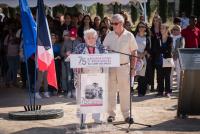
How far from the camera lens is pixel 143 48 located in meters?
14.2

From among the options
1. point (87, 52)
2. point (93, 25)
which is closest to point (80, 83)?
point (87, 52)

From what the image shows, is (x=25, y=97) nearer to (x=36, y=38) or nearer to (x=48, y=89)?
(x=48, y=89)

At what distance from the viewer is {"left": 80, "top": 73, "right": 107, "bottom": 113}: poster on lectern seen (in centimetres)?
983

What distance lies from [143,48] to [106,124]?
4.39 meters

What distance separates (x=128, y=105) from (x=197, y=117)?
5.55 ft

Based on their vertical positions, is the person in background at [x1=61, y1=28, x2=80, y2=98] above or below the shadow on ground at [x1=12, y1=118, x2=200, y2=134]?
above

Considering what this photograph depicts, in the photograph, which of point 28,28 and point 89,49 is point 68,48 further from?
point 89,49

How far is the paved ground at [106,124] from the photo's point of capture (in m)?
9.98

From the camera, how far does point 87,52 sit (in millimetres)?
10000

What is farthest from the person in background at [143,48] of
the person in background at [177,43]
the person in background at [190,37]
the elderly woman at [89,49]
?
the elderly woman at [89,49]

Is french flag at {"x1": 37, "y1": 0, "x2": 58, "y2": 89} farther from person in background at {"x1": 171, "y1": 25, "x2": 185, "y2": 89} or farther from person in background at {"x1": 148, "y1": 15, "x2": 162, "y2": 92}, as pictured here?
person in background at {"x1": 171, "y1": 25, "x2": 185, "y2": 89}

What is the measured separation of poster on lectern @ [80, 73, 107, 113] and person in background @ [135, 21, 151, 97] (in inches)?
161

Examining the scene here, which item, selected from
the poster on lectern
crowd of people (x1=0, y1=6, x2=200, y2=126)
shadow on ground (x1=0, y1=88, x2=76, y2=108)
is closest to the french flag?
crowd of people (x1=0, y1=6, x2=200, y2=126)

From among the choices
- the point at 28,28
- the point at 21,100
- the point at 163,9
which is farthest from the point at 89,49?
the point at 163,9
